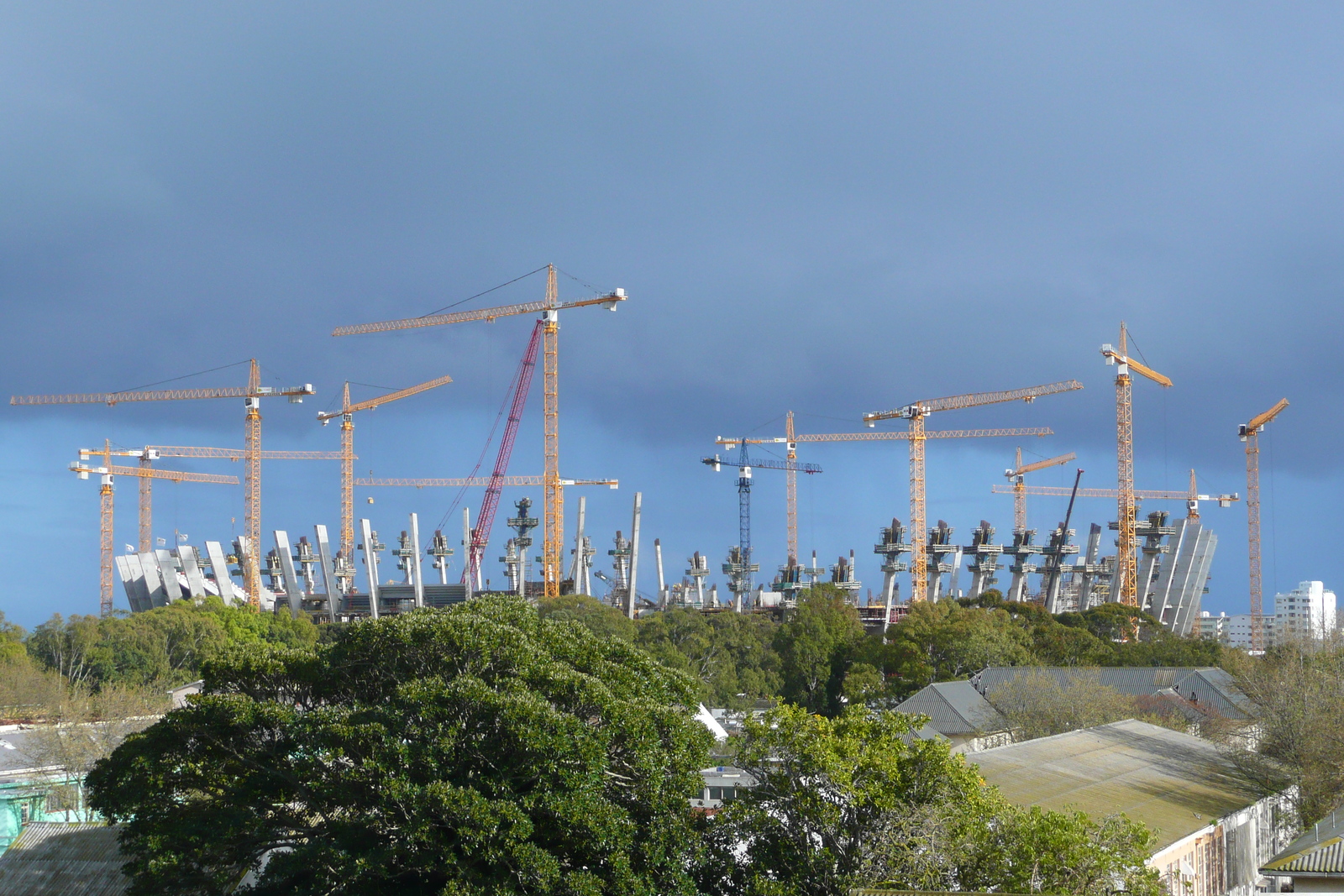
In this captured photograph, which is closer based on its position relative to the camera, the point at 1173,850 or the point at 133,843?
the point at 133,843

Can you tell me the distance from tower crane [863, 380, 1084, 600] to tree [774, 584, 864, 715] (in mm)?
28866

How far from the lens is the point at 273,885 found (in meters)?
22.7

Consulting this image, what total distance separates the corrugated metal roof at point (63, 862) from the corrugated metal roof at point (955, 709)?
36383 millimetres

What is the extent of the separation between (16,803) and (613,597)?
285ft

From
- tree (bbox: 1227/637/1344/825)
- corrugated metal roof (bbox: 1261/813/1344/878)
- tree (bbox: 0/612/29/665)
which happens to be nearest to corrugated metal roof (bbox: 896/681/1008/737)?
tree (bbox: 1227/637/1344/825)

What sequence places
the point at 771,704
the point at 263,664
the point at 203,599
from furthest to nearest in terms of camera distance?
the point at 203,599 → the point at 771,704 → the point at 263,664

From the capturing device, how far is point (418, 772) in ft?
70.0

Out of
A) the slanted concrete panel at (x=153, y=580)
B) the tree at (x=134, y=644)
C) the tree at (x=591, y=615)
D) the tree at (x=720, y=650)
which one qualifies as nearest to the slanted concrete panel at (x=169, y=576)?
the slanted concrete panel at (x=153, y=580)

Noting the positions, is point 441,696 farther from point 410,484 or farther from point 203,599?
point 410,484

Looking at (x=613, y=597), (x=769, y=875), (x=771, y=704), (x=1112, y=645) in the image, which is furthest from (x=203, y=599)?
(x=769, y=875)

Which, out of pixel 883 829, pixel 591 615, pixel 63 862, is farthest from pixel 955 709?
pixel 63 862

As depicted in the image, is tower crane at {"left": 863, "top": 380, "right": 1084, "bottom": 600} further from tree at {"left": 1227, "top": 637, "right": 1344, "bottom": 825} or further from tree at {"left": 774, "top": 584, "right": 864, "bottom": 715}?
tree at {"left": 1227, "top": 637, "right": 1344, "bottom": 825}

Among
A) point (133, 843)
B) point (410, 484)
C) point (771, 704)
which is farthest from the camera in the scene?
point (410, 484)

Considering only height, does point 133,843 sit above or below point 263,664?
below
